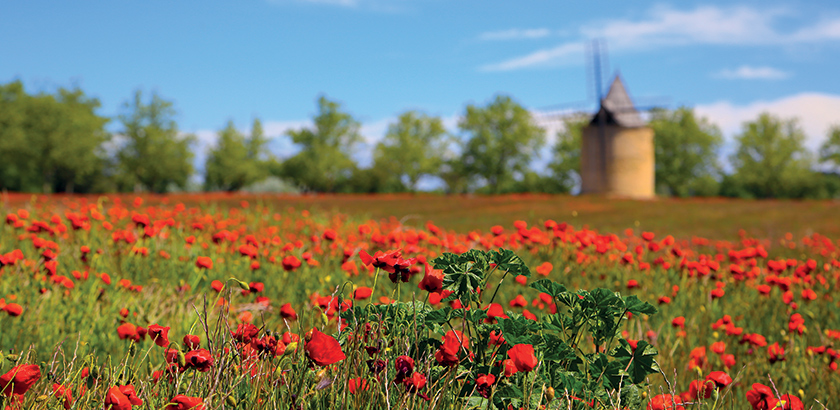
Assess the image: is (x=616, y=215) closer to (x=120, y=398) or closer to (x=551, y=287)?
(x=551, y=287)

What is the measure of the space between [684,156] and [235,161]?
39194mm

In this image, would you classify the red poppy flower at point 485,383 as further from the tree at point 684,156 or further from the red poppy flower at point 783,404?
the tree at point 684,156

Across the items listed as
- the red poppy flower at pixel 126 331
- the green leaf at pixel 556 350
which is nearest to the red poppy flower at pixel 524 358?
the green leaf at pixel 556 350

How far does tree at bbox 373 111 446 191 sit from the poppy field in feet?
148

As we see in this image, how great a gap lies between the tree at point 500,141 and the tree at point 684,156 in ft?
31.8

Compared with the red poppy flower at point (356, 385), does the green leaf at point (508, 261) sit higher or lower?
higher

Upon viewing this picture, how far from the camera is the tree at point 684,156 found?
156ft

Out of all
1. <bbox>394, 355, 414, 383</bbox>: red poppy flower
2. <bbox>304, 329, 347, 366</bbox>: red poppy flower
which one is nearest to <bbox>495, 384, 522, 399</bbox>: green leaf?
<bbox>394, 355, 414, 383</bbox>: red poppy flower

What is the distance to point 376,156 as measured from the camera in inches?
2137

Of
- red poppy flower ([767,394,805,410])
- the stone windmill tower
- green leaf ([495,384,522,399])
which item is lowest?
red poppy flower ([767,394,805,410])

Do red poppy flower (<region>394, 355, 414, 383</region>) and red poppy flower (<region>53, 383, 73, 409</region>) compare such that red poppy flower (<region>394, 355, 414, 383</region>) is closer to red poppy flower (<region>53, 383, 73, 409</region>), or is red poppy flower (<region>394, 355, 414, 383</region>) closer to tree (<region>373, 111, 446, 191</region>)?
red poppy flower (<region>53, 383, 73, 409</region>)

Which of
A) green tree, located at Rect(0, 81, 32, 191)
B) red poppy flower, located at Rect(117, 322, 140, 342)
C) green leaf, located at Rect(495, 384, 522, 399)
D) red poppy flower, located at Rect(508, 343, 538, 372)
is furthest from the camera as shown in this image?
green tree, located at Rect(0, 81, 32, 191)

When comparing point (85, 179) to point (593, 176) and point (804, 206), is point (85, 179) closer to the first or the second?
point (593, 176)

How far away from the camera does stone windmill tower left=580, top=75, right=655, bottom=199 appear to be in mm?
29141
